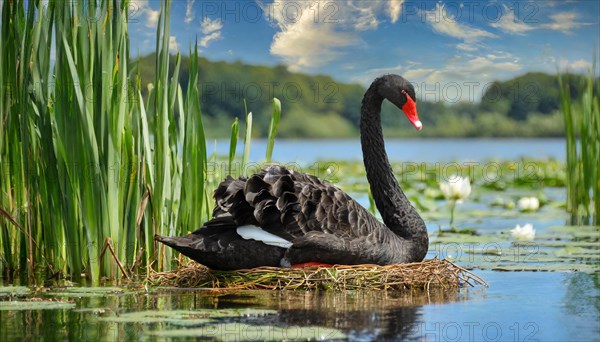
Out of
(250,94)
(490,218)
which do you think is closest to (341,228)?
(490,218)

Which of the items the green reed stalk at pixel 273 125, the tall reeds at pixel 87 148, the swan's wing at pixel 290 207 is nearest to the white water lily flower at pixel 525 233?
the green reed stalk at pixel 273 125

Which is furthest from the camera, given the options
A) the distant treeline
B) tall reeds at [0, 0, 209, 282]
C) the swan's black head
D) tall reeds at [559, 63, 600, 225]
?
the distant treeline

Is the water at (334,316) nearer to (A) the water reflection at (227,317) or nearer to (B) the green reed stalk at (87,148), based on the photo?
(A) the water reflection at (227,317)

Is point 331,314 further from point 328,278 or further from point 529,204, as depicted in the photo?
point 529,204

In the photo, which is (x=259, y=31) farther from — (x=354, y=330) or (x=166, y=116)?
(x=354, y=330)

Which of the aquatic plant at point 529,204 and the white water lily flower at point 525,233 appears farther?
the aquatic plant at point 529,204

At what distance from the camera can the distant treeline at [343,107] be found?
102ft

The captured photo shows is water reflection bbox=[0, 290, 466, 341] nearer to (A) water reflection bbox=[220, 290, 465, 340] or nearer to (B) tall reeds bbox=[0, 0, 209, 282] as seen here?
(A) water reflection bbox=[220, 290, 465, 340]

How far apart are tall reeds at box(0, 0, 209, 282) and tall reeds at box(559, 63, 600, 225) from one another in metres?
4.23

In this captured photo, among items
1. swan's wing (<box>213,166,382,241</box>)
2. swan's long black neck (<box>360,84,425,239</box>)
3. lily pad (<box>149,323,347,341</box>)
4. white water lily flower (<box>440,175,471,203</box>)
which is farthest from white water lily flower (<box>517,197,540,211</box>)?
lily pad (<box>149,323,347,341</box>)

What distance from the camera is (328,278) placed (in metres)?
6.02

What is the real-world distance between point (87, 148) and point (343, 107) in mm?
28835

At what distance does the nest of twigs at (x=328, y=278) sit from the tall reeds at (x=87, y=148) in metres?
0.51

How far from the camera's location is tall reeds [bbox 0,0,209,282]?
629 centimetres
